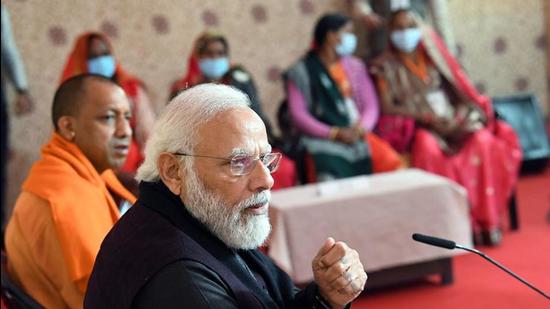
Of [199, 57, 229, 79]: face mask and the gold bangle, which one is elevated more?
[199, 57, 229, 79]: face mask

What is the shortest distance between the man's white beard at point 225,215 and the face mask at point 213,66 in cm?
304

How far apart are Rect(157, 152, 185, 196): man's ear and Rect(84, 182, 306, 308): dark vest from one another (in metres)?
0.02

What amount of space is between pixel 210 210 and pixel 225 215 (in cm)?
3

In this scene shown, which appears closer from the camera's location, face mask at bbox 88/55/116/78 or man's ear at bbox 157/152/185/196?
man's ear at bbox 157/152/185/196

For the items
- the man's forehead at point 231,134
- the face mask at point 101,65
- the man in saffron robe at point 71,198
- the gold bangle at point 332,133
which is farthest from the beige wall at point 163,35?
the man's forehead at point 231,134

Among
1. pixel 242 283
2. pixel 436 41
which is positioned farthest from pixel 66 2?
pixel 242 283

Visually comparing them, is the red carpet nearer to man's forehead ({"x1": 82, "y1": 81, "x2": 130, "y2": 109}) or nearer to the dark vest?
man's forehead ({"x1": 82, "y1": 81, "x2": 130, "y2": 109})

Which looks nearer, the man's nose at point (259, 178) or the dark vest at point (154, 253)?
the dark vest at point (154, 253)

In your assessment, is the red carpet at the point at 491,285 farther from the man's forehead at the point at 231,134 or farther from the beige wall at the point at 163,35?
the beige wall at the point at 163,35

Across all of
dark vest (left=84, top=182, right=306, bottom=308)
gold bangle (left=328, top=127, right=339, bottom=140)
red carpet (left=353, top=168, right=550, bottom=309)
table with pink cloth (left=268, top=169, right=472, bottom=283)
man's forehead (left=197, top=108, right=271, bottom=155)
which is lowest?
red carpet (left=353, top=168, right=550, bottom=309)

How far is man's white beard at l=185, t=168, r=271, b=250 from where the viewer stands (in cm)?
167

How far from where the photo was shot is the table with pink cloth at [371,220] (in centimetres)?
346

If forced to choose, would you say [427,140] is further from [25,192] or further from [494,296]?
[25,192]

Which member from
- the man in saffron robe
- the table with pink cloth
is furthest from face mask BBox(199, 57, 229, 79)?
the man in saffron robe
